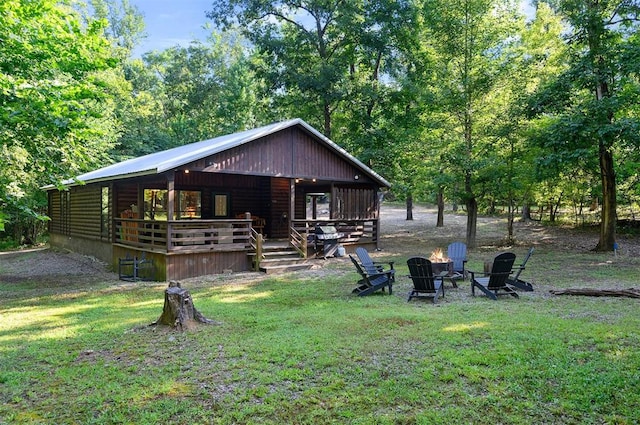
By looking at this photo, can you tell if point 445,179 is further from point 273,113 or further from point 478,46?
point 273,113

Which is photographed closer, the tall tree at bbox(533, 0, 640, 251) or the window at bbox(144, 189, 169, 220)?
the tall tree at bbox(533, 0, 640, 251)

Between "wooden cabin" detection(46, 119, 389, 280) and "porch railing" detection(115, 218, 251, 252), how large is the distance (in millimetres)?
31

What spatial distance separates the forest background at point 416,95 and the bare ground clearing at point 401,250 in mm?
1448

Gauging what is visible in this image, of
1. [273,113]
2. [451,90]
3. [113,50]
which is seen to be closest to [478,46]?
[451,90]

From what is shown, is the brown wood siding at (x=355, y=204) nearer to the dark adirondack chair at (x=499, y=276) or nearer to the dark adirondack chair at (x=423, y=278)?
the dark adirondack chair at (x=423, y=278)

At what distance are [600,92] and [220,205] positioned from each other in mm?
14420

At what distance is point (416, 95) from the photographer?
70.6 feet

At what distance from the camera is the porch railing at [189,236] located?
11.4 metres

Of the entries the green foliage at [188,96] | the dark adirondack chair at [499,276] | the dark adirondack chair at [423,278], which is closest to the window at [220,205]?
the dark adirondack chair at [423,278]

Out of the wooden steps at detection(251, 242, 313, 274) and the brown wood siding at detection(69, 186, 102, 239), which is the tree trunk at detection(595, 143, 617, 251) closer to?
the wooden steps at detection(251, 242, 313, 274)

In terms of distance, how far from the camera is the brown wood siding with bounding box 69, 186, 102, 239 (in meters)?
16.4

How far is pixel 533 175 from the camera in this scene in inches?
610

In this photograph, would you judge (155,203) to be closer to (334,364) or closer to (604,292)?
(334,364)

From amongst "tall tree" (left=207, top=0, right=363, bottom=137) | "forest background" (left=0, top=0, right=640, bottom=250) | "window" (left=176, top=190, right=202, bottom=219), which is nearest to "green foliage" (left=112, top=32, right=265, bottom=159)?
"forest background" (left=0, top=0, right=640, bottom=250)
